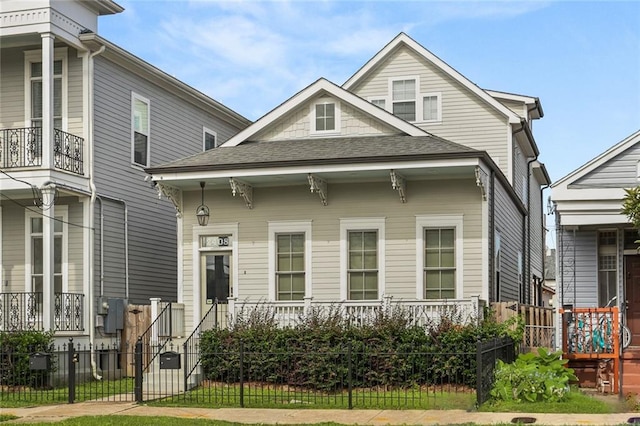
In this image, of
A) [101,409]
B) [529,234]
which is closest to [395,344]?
[101,409]

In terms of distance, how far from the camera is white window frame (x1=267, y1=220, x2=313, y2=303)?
2155 cm

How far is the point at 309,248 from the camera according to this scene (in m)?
21.6

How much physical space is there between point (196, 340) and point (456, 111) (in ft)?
39.5

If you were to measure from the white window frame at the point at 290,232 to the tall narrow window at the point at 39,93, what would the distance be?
Result: 617cm

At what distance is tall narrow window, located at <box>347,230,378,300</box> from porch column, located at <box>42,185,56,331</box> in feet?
22.4

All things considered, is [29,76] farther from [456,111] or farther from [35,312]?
[456,111]

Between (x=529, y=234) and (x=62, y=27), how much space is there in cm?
1810

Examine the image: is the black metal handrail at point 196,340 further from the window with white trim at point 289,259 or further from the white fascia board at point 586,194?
the white fascia board at point 586,194

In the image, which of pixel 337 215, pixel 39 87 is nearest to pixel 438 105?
pixel 337 215

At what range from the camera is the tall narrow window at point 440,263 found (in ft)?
68.1

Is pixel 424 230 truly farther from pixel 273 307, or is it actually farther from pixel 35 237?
pixel 35 237

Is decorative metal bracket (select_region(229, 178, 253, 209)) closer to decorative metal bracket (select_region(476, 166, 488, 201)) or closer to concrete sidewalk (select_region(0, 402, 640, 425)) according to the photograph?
decorative metal bracket (select_region(476, 166, 488, 201))

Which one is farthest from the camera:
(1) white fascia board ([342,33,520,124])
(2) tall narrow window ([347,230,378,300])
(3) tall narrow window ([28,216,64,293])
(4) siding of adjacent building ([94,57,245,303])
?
(1) white fascia board ([342,33,520,124])

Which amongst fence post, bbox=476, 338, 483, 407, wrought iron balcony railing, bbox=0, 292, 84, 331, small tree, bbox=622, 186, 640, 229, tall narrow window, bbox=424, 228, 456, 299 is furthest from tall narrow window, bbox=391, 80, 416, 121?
fence post, bbox=476, 338, 483, 407
